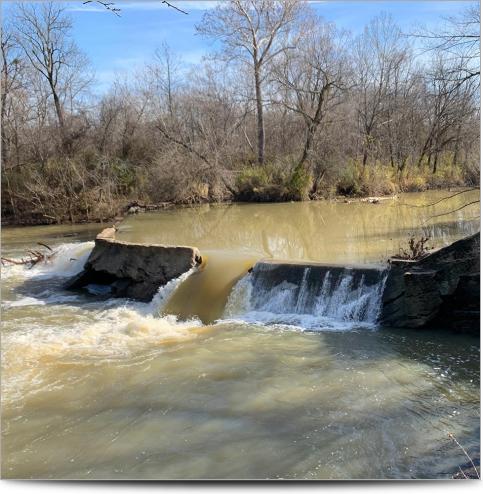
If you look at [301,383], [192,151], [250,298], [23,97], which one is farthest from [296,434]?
[23,97]

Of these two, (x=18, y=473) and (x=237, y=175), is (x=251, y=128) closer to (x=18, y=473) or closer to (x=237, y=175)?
(x=237, y=175)

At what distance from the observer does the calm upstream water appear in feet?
14.8

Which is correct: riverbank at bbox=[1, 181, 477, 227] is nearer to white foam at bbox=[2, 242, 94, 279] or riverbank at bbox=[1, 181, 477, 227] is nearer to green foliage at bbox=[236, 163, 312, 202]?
green foliage at bbox=[236, 163, 312, 202]

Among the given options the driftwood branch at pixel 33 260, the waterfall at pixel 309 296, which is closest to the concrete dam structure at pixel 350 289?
the waterfall at pixel 309 296

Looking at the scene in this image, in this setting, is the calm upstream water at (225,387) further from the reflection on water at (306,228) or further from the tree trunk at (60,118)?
the tree trunk at (60,118)

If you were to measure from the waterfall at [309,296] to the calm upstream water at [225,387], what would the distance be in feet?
0.12

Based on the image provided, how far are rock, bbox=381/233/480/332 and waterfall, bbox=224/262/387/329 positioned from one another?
0.37m

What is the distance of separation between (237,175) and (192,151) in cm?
208

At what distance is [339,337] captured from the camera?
7.44 metres

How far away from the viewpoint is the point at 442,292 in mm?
7484

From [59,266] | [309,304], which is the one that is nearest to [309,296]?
[309,304]

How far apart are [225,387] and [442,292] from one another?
339 centimetres

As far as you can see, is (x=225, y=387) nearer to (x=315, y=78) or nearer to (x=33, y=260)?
(x=33, y=260)

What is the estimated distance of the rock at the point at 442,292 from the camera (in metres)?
7.40
